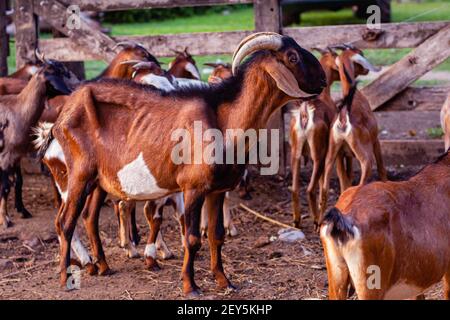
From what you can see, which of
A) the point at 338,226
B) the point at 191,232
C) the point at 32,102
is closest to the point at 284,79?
the point at 191,232

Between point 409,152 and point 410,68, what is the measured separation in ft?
3.71

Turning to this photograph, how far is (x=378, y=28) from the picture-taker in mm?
10656

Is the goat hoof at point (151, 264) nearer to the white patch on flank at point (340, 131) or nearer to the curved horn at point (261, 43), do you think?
the curved horn at point (261, 43)

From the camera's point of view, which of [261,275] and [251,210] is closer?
[261,275]

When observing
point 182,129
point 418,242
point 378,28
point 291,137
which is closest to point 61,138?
point 182,129

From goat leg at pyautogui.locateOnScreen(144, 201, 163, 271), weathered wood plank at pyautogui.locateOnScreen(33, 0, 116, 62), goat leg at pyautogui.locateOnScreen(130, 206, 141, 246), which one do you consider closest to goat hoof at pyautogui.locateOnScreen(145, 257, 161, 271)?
goat leg at pyautogui.locateOnScreen(144, 201, 163, 271)

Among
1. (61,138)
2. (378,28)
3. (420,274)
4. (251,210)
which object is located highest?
(378,28)

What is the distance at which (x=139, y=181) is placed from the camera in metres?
7.82

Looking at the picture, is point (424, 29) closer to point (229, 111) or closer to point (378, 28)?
point (378, 28)

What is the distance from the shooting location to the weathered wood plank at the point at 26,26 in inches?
466

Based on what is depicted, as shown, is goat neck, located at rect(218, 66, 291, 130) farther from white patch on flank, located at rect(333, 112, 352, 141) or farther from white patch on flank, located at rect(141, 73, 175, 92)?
white patch on flank, located at rect(333, 112, 352, 141)

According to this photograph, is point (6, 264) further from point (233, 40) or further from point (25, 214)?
point (233, 40)

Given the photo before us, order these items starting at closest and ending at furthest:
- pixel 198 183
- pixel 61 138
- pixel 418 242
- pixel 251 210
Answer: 1. pixel 418 242
2. pixel 198 183
3. pixel 61 138
4. pixel 251 210

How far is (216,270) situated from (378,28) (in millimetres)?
4220
